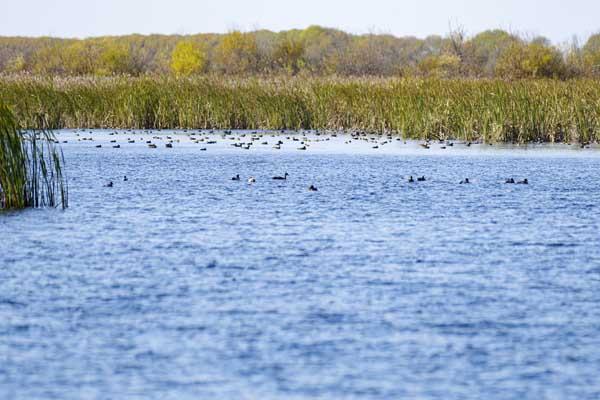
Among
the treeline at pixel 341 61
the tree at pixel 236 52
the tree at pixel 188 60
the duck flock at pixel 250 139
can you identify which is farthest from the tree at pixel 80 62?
the duck flock at pixel 250 139

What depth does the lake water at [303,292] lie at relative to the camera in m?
7.92

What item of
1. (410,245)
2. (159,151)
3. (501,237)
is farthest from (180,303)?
(159,151)

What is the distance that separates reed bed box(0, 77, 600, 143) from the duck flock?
571 mm

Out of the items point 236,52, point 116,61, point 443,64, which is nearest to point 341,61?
point 443,64

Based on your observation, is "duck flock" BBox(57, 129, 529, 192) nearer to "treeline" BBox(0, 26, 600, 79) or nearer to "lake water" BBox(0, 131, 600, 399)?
"lake water" BBox(0, 131, 600, 399)

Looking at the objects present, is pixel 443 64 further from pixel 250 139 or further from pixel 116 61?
pixel 250 139

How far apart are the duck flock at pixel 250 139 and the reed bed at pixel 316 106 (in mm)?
571

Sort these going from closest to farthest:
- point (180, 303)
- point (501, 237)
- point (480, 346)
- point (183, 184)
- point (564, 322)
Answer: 1. point (480, 346)
2. point (564, 322)
3. point (180, 303)
4. point (501, 237)
5. point (183, 184)

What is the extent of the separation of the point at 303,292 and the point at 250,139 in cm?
2088

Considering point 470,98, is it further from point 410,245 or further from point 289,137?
point 410,245

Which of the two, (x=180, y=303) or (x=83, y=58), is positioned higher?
(x=83, y=58)

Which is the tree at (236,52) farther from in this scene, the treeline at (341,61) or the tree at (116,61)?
the tree at (116,61)

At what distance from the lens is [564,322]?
9.59 meters

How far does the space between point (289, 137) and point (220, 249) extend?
63.2 ft
